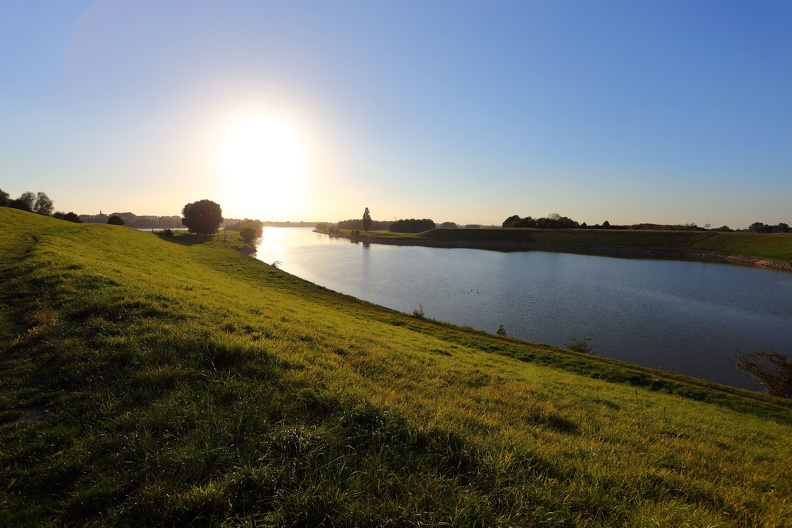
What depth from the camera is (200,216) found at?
102125 millimetres

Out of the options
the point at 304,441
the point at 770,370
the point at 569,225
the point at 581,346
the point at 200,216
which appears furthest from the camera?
the point at 569,225

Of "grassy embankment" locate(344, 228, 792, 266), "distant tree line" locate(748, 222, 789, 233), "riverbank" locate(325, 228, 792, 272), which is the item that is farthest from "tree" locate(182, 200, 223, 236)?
"distant tree line" locate(748, 222, 789, 233)

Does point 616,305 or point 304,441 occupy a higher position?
point 304,441

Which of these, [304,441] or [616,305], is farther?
[616,305]

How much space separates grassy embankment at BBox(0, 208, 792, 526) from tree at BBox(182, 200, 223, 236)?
103730 mm

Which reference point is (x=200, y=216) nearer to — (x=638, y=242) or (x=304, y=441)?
(x=304, y=441)

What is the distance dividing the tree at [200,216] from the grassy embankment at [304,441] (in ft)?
340

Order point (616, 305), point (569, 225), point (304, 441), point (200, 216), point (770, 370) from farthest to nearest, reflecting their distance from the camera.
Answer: point (569, 225)
point (200, 216)
point (616, 305)
point (770, 370)
point (304, 441)

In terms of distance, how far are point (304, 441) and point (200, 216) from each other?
11610 cm

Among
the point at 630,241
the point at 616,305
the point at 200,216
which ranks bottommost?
the point at 616,305

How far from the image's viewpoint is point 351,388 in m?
7.41

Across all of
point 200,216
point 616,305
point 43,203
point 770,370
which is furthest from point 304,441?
point 43,203

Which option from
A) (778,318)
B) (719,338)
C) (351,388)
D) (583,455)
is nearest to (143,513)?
(351,388)

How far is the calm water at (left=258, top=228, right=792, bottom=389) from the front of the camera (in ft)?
91.8
